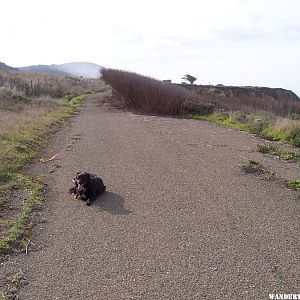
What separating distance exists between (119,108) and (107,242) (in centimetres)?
1930

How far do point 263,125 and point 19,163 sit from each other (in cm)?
872

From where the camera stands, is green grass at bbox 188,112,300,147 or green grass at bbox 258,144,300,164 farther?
green grass at bbox 188,112,300,147

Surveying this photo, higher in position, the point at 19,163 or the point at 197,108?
the point at 197,108

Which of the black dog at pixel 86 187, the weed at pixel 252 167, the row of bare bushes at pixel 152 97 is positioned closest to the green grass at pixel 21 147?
the black dog at pixel 86 187

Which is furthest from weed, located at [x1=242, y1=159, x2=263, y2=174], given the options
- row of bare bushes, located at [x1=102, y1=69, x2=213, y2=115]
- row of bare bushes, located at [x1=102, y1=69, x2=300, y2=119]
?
row of bare bushes, located at [x1=102, y1=69, x2=213, y2=115]

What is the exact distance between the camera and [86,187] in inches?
255

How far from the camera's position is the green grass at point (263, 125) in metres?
12.4

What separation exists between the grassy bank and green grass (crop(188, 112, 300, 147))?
6388 millimetres

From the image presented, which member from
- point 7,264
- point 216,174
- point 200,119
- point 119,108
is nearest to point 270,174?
point 216,174

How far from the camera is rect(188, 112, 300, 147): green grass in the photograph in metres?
12.4

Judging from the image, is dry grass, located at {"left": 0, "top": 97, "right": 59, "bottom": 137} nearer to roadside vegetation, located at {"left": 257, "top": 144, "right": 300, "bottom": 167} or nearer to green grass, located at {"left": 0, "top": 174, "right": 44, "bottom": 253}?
green grass, located at {"left": 0, "top": 174, "right": 44, "bottom": 253}

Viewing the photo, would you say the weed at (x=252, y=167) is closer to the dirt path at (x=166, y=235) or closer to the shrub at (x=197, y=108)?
the dirt path at (x=166, y=235)

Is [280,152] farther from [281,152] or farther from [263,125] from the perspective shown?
[263,125]

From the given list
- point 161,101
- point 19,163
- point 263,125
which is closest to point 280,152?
point 263,125
